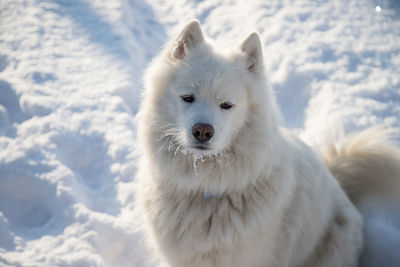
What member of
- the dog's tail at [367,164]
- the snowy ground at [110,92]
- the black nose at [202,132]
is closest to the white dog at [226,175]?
the black nose at [202,132]

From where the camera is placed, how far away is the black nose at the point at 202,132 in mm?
2258

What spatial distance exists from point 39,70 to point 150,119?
10.5ft

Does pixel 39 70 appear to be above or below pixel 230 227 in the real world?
above

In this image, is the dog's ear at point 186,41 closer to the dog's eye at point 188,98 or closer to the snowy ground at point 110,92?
the dog's eye at point 188,98

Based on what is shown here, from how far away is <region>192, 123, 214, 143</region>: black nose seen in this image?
7.41 ft

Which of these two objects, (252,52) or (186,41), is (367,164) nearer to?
(252,52)

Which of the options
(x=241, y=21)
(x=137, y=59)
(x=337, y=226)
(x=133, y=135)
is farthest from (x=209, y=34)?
(x=337, y=226)

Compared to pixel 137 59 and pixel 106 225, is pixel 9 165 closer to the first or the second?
pixel 106 225

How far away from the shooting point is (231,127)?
8.11ft

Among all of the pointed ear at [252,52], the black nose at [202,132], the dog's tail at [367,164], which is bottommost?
the dog's tail at [367,164]

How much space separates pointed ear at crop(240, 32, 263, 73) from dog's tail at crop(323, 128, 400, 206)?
53.1 inches

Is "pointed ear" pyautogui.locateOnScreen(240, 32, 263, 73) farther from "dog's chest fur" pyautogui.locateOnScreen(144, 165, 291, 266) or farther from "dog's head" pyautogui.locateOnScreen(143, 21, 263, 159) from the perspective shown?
"dog's chest fur" pyautogui.locateOnScreen(144, 165, 291, 266)

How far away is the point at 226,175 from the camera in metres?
2.52

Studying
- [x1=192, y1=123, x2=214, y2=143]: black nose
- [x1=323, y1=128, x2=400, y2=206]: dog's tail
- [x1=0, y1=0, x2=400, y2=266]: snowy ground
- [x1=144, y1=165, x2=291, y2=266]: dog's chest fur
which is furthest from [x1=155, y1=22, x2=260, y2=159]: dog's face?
[x1=323, y1=128, x2=400, y2=206]: dog's tail
